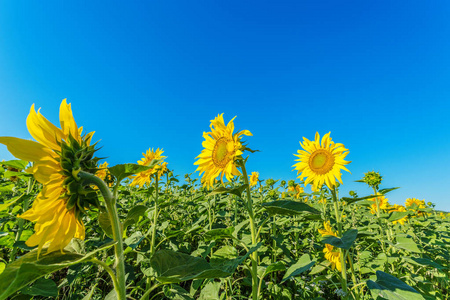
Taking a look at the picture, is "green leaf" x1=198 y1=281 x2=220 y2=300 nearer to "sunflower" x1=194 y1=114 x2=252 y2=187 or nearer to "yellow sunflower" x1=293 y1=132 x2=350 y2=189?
"sunflower" x1=194 y1=114 x2=252 y2=187

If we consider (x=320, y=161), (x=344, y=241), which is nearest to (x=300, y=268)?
(x=344, y=241)

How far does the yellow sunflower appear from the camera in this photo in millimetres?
3203

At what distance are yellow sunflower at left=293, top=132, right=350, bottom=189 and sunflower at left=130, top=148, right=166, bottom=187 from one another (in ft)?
6.85

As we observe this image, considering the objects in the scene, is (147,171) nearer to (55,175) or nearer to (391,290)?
(55,175)

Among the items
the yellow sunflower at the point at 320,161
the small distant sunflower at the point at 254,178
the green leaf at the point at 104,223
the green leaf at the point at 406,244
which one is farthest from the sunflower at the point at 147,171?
the small distant sunflower at the point at 254,178

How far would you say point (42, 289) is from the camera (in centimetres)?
144

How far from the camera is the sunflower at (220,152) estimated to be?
87.0 inches

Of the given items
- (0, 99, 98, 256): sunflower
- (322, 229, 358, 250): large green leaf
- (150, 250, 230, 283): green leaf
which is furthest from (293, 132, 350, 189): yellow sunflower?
(0, 99, 98, 256): sunflower

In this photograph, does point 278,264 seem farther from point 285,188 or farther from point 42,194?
point 285,188

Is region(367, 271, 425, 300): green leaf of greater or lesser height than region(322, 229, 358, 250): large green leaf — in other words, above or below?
below

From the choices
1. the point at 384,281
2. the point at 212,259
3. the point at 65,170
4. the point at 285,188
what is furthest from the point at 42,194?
the point at 285,188

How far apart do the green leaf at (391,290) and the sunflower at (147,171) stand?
7.78ft

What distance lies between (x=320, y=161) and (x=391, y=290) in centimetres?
197

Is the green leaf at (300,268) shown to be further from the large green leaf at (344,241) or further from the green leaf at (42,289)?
the green leaf at (42,289)
